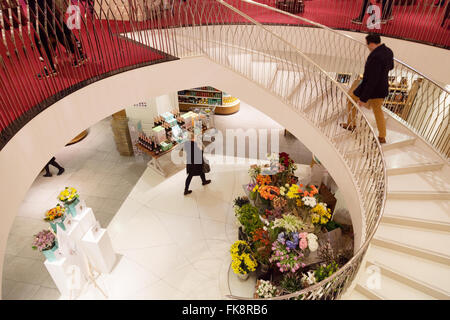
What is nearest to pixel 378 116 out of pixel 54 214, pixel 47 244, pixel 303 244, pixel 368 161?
pixel 368 161

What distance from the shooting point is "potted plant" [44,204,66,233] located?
506cm

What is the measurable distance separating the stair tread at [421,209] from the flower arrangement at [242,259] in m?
2.41

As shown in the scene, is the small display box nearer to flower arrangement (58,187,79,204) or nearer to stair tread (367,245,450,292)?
flower arrangement (58,187,79,204)

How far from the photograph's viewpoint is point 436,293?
3.07m

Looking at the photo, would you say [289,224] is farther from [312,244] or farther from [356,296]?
[356,296]

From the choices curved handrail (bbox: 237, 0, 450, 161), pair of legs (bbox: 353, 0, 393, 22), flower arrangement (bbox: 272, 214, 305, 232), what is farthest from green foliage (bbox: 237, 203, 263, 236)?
pair of legs (bbox: 353, 0, 393, 22)

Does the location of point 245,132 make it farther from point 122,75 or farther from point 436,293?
point 436,293

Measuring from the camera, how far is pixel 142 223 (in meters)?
6.93

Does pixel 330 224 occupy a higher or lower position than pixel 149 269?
higher

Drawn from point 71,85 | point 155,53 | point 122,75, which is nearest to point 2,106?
point 71,85

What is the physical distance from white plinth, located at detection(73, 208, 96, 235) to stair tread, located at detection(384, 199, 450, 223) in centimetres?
496

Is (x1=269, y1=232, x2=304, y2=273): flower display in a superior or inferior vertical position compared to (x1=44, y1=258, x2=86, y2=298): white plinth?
superior

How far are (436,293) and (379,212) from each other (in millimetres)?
Answer: 974

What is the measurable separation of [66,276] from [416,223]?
217 inches
